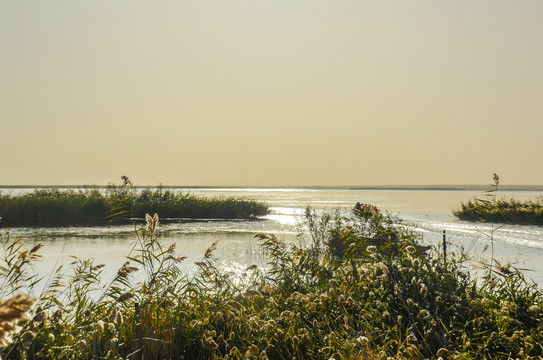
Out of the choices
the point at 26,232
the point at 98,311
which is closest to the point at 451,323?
the point at 98,311

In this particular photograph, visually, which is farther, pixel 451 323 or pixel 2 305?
pixel 451 323

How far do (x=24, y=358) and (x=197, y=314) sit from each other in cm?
201

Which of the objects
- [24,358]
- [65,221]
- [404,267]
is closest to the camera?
[24,358]

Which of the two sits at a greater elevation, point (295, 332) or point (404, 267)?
point (404, 267)

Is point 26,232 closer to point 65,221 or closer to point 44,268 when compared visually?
point 65,221

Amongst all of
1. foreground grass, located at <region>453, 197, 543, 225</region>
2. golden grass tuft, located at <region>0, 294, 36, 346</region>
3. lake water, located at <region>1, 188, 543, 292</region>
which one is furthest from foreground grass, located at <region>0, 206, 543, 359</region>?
foreground grass, located at <region>453, 197, 543, 225</region>

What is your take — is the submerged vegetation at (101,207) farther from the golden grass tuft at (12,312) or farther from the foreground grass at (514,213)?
the golden grass tuft at (12,312)

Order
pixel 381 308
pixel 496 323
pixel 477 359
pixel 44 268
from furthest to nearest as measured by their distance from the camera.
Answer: pixel 44 268 → pixel 381 308 → pixel 496 323 → pixel 477 359

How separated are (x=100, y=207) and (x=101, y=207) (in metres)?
0.08

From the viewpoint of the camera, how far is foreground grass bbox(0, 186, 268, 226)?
2888 centimetres

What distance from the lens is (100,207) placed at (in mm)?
30750

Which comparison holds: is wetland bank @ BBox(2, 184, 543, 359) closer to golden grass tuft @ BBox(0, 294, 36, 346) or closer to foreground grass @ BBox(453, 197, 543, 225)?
golden grass tuft @ BBox(0, 294, 36, 346)

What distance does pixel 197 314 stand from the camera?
18.5ft

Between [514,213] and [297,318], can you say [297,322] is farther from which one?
[514,213]
